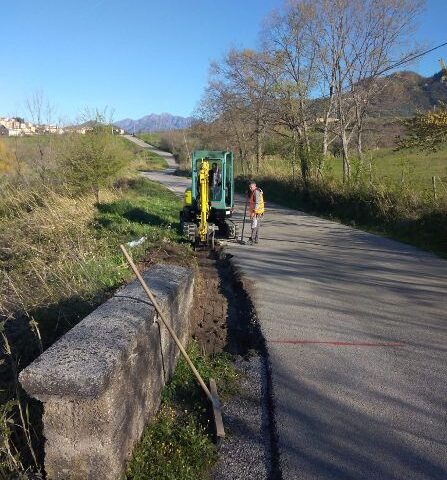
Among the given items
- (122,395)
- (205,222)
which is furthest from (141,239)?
(122,395)

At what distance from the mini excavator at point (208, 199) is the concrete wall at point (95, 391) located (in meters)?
9.58

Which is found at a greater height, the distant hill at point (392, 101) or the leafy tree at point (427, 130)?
the distant hill at point (392, 101)

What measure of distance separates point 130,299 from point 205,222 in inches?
358

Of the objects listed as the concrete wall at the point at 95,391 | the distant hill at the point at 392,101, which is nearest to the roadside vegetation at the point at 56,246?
the concrete wall at the point at 95,391

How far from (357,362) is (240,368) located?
1.28 metres

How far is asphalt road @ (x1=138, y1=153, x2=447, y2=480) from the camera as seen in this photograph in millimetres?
3889

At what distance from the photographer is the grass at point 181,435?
3.71m

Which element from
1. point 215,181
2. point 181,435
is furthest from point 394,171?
point 181,435

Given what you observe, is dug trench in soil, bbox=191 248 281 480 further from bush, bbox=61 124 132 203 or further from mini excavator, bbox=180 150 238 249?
bush, bbox=61 124 132 203

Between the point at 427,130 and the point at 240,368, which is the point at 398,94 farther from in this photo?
the point at 240,368

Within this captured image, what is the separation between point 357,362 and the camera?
18.6 feet

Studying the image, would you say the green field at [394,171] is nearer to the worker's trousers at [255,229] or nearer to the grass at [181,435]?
the worker's trousers at [255,229]

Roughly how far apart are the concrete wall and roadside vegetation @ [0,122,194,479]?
0.38m

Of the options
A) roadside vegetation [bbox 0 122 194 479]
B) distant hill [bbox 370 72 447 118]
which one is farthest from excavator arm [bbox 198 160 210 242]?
distant hill [bbox 370 72 447 118]
